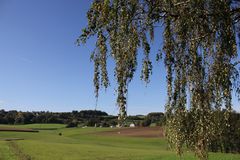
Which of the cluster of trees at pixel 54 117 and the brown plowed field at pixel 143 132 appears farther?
the cluster of trees at pixel 54 117

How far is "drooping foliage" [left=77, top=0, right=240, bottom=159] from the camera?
6.89m

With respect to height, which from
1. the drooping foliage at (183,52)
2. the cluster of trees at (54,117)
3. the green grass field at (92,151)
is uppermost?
the cluster of trees at (54,117)

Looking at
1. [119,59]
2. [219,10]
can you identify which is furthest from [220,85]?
[119,59]

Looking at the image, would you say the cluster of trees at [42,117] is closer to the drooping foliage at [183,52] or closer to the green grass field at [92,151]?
the green grass field at [92,151]

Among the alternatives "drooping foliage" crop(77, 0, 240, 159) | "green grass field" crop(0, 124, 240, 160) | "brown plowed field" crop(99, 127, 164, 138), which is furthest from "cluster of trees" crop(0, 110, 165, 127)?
"drooping foliage" crop(77, 0, 240, 159)

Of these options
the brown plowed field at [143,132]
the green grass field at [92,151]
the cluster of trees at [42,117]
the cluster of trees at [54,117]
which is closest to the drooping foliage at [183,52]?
the green grass field at [92,151]

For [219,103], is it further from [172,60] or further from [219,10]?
[219,10]

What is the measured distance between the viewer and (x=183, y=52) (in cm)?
754

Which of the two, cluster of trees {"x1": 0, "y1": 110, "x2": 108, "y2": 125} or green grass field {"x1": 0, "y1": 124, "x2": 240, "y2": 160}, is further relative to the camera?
cluster of trees {"x1": 0, "y1": 110, "x2": 108, "y2": 125}

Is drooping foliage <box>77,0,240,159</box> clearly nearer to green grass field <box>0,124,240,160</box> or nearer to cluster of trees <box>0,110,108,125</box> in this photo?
green grass field <box>0,124,240,160</box>

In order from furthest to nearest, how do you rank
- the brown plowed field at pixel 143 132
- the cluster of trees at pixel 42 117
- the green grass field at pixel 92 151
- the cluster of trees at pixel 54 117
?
the cluster of trees at pixel 42 117 < the cluster of trees at pixel 54 117 < the brown plowed field at pixel 143 132 < the green grass field at pixel 92 151

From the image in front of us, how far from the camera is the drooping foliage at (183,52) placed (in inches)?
271

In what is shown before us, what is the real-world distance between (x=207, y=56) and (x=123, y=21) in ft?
6.65

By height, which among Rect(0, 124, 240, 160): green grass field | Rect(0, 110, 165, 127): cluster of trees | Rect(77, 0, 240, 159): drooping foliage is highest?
Rect(0, 110, 165, 127): cluster of trees
